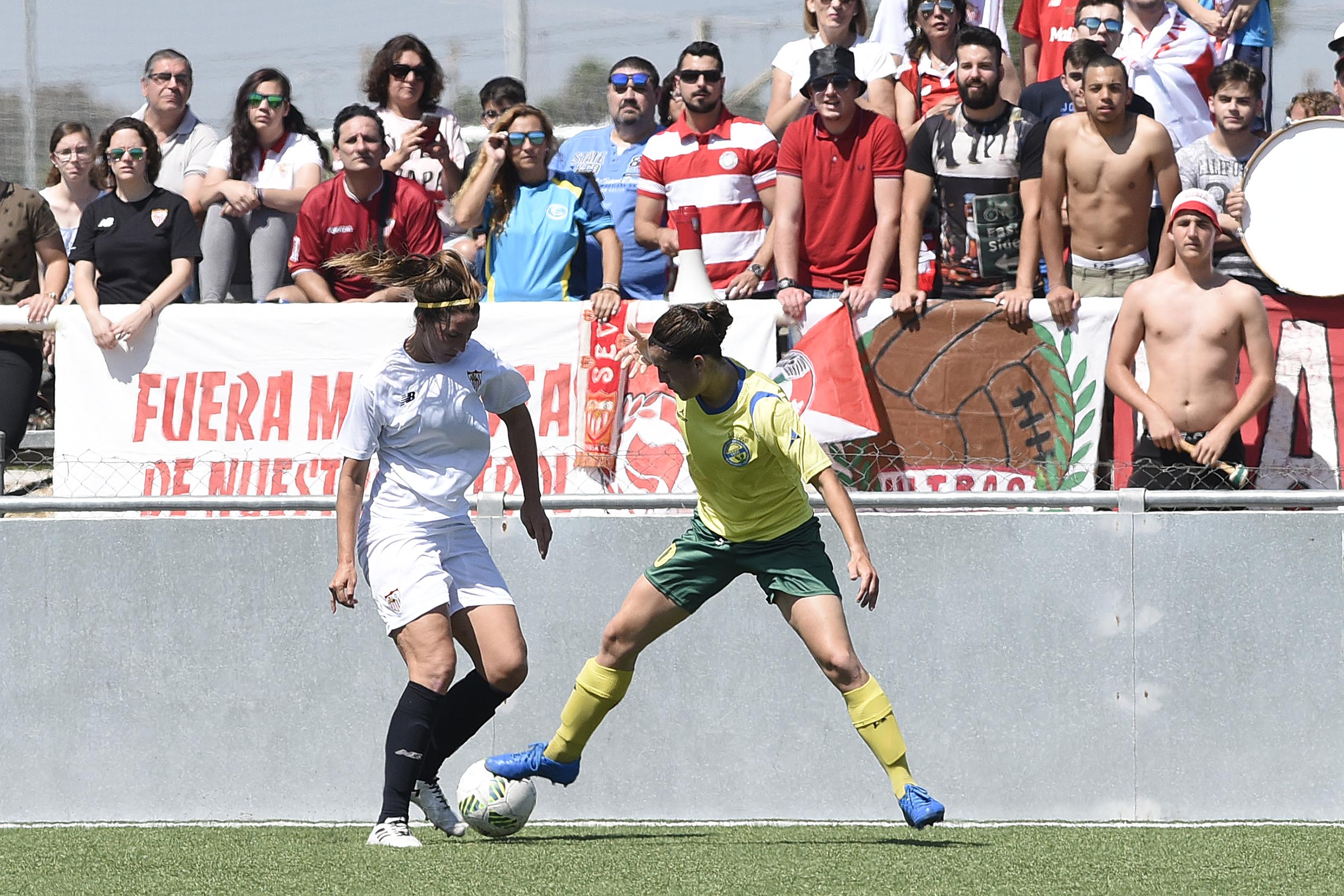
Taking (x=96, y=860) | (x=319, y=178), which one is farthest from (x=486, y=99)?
(x=96, y=860)

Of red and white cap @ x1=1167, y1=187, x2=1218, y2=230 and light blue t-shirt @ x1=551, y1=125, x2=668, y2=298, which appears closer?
red and white cap @ x1=1167, y1=187, x2=1218, y2=230

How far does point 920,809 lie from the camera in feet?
18.9

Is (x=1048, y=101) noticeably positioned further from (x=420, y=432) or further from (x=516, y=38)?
(x=420, y=432)

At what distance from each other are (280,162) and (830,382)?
3.65m

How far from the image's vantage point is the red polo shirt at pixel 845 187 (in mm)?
8797

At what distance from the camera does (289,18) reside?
12000 millimetres

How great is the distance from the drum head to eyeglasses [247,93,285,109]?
5.36 metres

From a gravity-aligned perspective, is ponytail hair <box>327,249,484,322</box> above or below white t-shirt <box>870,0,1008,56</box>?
below

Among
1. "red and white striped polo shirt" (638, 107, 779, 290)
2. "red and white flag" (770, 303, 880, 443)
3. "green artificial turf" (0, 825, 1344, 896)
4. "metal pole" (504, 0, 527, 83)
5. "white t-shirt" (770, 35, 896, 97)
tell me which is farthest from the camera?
"metal pole" (504, 0, 527, 83)

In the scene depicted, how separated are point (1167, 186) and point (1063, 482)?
1.64 metres

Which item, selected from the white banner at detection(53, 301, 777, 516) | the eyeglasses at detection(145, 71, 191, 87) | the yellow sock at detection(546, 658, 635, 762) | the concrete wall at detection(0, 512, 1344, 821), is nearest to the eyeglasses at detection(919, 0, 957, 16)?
the white banner at detection(53, 301, 777, 516)

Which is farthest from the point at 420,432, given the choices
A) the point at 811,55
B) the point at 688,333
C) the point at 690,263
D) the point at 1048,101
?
the point at 1048,101

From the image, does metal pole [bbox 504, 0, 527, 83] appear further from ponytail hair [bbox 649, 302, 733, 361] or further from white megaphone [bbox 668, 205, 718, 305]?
ponytail hair [bbox 649, 302, 733, 361]

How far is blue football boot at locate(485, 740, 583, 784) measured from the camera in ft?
20.9
